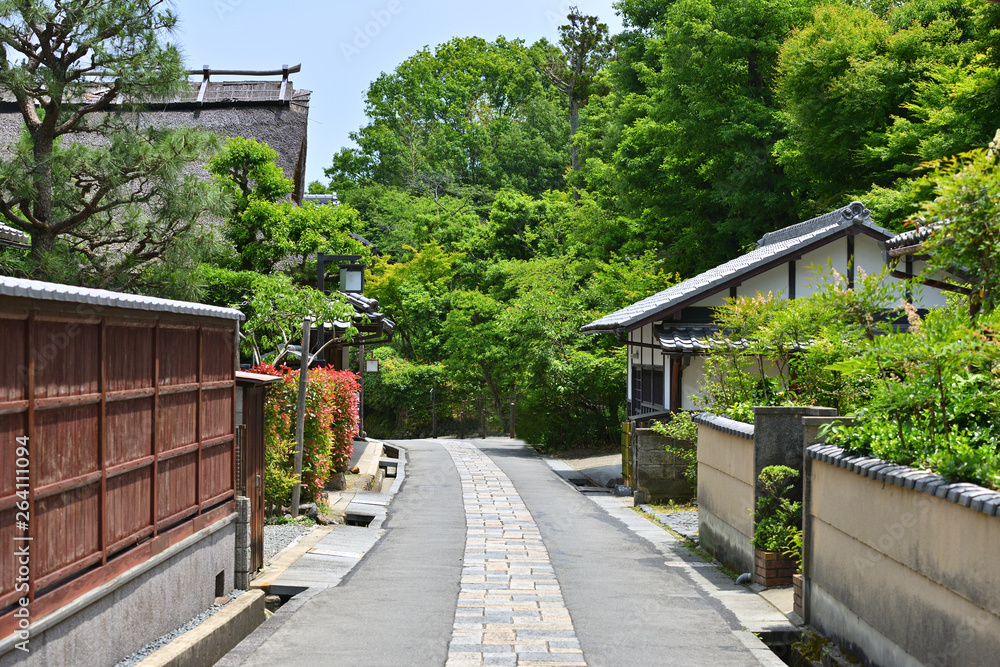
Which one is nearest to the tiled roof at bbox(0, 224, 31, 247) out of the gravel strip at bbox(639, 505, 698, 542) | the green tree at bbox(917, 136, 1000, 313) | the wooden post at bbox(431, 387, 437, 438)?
the green tree at bbox(917, 136, 1000, 313)

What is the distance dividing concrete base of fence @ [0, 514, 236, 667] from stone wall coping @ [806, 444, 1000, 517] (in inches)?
216

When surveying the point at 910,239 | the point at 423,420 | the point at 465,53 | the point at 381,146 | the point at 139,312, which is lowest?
the point at 423,420

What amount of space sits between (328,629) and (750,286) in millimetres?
13586

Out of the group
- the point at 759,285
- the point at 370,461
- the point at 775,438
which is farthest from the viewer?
the point at 370,461

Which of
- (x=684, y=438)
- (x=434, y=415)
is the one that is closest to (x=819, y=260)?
(x=684, y=438)

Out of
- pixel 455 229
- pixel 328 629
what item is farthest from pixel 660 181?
pixel 328 629

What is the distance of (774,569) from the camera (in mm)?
9734

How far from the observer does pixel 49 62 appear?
40.9ft

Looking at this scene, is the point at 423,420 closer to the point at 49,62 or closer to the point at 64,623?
the point at 49,62

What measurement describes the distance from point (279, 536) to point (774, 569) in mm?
6664

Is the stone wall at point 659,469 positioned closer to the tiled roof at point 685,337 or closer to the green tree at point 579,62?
the tiled roof at point 685,337

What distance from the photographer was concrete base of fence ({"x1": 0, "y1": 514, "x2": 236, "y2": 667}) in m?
5.32

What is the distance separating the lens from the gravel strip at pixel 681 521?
14069mm

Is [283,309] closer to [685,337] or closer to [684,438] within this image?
[684,438]
